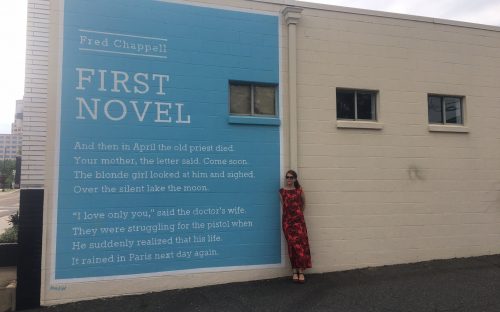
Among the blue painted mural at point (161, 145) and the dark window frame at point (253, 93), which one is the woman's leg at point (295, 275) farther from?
the dark window frame at point (253, 93)

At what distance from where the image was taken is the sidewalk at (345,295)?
5188 millimetres

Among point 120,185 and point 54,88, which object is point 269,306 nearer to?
point 120,185

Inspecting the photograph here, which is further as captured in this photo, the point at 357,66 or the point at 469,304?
the point at 357,66

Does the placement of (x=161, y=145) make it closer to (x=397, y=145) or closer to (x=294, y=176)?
(x=294, y=176)

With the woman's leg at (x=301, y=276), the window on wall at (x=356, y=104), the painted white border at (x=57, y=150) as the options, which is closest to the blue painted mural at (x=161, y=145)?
the painted white border at (x=57, y=150)

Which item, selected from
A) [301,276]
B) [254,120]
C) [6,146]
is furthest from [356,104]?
[6,146]

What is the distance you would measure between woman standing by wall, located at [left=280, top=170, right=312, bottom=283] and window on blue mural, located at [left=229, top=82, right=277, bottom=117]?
47.1 inches

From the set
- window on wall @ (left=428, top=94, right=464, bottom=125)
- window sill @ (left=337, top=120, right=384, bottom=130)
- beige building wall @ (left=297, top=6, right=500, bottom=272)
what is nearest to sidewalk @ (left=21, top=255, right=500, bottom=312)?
beige building wall @ (left=297, top=6, right=500, bottom=272)

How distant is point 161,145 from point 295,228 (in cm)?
253

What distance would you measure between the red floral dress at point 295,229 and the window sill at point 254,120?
3.85ft

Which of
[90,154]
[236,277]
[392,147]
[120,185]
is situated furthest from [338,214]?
[90,154]

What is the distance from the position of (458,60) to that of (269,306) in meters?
6.16

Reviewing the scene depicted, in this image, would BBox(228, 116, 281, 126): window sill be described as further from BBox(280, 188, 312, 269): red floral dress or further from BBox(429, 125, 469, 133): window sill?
BBox(429, 125, 469, 133): window sill

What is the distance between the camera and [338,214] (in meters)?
6.76
